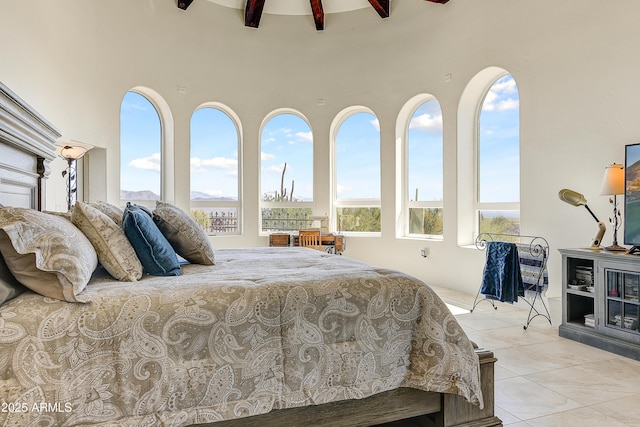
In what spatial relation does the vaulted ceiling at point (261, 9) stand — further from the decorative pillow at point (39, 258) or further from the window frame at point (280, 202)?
the decorative pillow at point (39, 258)

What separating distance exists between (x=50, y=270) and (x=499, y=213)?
4.46m

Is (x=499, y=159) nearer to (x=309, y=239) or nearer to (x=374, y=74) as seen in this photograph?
(x=374, y=74)

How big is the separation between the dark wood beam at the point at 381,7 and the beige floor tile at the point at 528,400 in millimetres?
4849

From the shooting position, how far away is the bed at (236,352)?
1.22 metres

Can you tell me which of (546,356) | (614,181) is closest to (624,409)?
(546,356)

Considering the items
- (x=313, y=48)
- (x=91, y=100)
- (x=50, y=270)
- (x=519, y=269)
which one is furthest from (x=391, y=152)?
(x=50, y=270)

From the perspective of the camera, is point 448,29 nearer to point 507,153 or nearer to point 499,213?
point 507,153

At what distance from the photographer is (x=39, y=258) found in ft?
4.18

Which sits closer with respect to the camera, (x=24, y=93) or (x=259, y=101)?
(x=24, y=93)

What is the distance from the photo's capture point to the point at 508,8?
4.12m

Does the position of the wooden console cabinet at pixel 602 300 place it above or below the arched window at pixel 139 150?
below

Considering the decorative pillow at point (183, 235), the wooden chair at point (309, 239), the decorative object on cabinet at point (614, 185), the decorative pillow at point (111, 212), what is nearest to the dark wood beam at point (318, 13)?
the wooden chair at point (309, 239)

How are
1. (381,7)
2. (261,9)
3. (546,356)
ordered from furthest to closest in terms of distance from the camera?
(261,9) → (381,7) → (546,356)

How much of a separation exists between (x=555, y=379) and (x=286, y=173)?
4733mm
